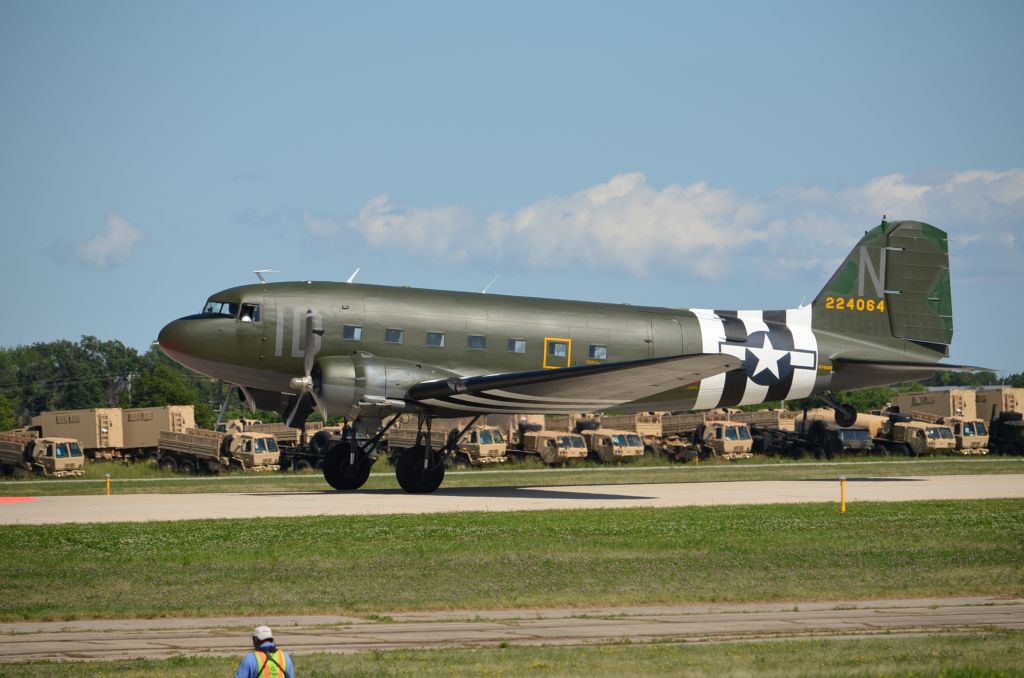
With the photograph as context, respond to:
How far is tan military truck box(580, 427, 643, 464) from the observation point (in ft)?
178

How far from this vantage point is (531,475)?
44312 mm

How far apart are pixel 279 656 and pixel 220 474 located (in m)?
A: 42.3

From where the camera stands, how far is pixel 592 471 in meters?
46.9

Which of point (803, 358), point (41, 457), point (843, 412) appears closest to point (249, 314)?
point (803, 358)

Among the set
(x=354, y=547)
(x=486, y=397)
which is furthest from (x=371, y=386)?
A: (x=354, y=547)

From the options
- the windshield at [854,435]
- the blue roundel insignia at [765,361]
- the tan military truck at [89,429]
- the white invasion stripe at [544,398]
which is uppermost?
the blue roundel insignia at [765,361]

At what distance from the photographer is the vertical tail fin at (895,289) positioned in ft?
120

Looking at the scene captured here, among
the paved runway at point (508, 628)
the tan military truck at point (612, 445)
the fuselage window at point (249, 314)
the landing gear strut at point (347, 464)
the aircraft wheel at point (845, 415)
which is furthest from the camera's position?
the tan military truck at point (612, 445)

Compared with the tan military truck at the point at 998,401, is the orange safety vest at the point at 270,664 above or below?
below

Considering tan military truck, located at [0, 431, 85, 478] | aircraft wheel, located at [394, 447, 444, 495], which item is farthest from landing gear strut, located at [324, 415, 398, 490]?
tan military truck, located at [0, 431, 85, 478]

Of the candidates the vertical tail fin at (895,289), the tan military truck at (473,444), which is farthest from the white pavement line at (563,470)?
the vertical tail fin at (895,289)

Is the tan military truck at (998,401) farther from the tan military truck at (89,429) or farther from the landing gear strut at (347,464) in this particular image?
the tan military truck at (89,429)

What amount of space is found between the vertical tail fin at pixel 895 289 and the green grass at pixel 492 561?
10.8 metres

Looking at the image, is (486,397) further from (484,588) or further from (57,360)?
(57,360)
